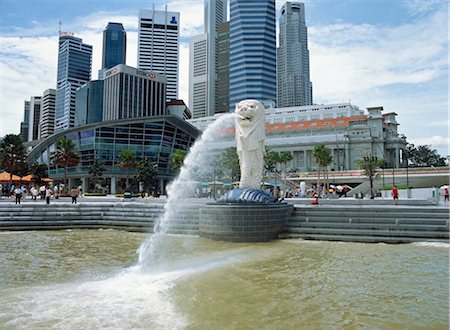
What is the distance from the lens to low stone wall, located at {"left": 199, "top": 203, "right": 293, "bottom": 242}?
15375 mm

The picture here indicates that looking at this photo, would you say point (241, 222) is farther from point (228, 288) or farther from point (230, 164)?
point (230, 164)

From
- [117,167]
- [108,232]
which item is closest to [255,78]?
[117,167]

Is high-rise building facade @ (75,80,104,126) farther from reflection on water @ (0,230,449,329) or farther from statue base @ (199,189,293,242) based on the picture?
reflection on water @ (0,230,449,329)

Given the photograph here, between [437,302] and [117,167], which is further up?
[117,167]

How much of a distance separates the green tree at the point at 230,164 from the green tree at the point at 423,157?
48.6 m

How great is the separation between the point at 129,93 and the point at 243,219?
152 metres

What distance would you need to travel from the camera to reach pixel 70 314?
636 cm

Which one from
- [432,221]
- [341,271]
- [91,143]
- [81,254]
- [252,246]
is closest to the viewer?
[341,271]

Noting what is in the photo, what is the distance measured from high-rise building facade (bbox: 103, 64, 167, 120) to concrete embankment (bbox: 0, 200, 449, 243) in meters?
136

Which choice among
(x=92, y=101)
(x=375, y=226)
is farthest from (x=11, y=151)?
(x=92, y=101)

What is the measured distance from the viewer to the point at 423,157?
82.6 m

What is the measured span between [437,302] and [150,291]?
5.92 m

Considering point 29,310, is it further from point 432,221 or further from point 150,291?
point 432,221

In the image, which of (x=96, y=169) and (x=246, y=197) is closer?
(x=246, y=197)
